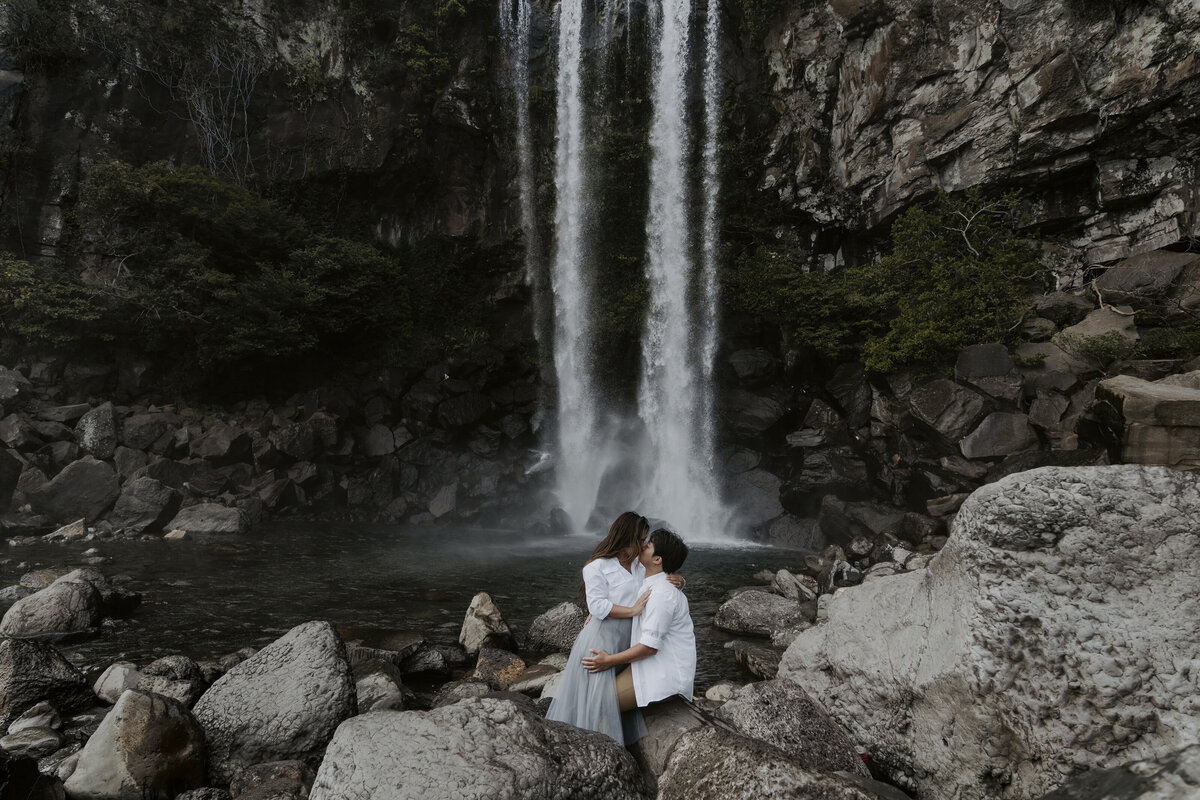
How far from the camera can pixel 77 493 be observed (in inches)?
632

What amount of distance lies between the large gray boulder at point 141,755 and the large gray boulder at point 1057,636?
4.55 m

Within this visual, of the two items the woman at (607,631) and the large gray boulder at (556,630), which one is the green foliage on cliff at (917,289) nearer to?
the large gray boulder at (556,630)

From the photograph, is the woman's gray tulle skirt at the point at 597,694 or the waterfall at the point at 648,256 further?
the waterfall at the point at 648,256

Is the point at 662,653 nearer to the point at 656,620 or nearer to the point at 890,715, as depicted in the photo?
the point at 656,620

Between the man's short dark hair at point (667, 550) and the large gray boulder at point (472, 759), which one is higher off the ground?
the man's short dark hair at point (667, 550)

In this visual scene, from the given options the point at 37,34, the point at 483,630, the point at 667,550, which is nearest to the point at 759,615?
the point at 483,630

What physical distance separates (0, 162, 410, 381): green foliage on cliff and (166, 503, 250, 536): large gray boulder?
5168mm

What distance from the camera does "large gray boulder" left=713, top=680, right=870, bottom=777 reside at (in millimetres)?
3698

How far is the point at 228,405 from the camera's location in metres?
20.6

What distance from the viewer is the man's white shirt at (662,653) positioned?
3.68 metres

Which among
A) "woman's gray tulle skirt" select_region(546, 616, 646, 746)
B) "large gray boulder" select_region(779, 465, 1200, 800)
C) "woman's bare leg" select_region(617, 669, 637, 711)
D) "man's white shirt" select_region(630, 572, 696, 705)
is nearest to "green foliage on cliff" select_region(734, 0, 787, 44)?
"large gray boulder" select_region(779, 465, 1200, 800)

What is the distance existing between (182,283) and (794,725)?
2158 centimetres

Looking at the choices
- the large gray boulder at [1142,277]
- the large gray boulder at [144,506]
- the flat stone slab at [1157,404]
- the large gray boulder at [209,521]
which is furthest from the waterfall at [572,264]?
the flat stone slab at [1157,404]

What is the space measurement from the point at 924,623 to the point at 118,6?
29.3m
